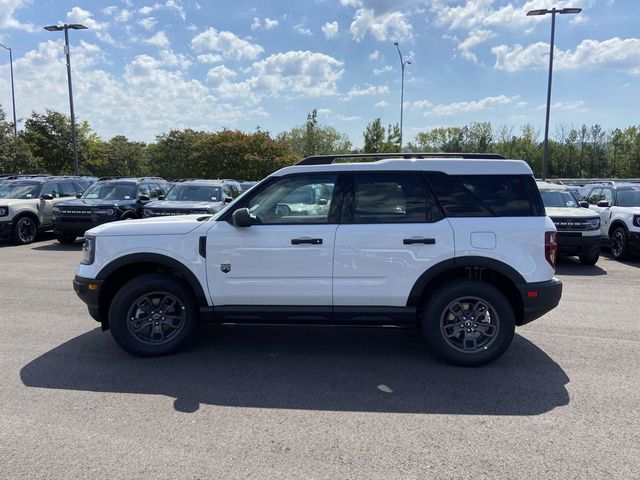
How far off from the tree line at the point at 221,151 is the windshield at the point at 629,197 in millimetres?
26589

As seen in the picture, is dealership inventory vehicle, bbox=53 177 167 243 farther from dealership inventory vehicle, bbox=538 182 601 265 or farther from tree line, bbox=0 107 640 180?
tree line, bbox=0 107 640 180

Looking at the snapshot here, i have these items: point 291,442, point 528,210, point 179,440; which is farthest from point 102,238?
point 528,210

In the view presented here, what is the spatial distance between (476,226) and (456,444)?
2.04 metres

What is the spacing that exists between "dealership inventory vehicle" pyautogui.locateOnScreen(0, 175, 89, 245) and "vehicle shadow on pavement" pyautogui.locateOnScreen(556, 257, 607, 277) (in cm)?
1265

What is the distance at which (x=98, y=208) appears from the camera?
13.2 metres

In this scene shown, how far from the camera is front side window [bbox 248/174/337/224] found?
191 inches

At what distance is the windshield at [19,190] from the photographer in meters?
14.5

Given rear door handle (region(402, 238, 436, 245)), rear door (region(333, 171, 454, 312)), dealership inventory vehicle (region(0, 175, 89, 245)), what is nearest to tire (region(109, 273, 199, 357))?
rear door (region(333, 171, 454, 312))

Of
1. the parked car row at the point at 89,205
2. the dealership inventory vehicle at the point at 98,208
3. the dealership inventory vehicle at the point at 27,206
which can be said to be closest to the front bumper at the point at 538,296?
the parked car row at the point at 89,205

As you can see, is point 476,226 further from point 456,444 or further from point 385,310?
point 456,444

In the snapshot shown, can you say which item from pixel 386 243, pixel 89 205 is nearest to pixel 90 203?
pixel 89 205

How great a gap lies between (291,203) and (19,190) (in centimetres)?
1311

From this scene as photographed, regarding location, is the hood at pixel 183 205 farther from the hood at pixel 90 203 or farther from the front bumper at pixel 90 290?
the front bumper at pixel 90 290

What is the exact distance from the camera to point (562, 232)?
10250 millimetres
